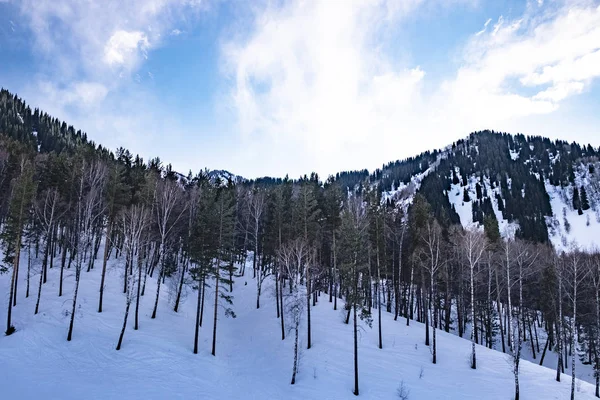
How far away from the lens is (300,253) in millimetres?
28406

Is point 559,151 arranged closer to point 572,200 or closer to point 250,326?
point 572,200

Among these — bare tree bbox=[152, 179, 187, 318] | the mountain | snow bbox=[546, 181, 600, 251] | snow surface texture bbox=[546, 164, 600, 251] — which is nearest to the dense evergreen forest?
bare tree bbox=[152, 179, 187, 318]

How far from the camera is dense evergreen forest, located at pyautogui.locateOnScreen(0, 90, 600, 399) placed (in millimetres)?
28031

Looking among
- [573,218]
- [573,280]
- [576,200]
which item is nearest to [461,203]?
[573,218]

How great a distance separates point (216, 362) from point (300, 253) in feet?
38.2

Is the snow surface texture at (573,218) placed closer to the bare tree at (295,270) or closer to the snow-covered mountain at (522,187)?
the snow-covered mountain at (522,187)

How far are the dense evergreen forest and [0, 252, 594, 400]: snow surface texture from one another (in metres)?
1.11

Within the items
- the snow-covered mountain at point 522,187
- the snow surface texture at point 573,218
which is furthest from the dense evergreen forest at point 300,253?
the snow surface texture at point 573,218

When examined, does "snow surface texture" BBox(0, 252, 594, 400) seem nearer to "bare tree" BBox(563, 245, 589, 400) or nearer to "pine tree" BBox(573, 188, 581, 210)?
"bare tree" BBox(563, 245, 589, 400)

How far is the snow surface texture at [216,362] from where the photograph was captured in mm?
20594

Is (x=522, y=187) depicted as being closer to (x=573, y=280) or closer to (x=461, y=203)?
(x=461, y=203)

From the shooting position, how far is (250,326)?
35.4 metres

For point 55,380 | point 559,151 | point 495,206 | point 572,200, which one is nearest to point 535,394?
point 55,380

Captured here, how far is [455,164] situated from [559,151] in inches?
2054
